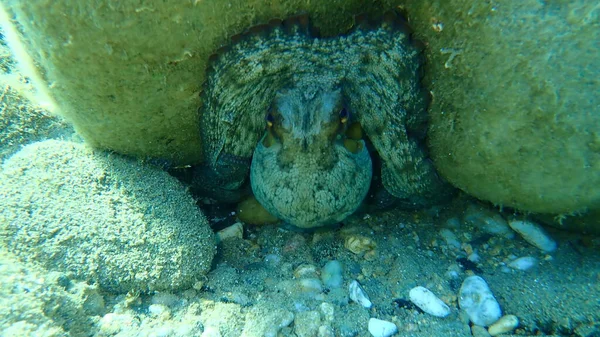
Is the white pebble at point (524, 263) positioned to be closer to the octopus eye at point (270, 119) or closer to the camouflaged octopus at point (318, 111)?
the camouflaged octopus at point (318, 111)

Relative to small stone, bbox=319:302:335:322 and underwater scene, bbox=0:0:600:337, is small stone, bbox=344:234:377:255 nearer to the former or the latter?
underwater scene, bbox=0:0:600:337

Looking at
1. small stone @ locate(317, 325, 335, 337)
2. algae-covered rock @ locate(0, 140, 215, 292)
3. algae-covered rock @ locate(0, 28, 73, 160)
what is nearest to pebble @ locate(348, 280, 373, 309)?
small stone @ locate(317, 325, 335, 337)

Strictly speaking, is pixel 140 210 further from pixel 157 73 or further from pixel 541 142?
pixel 541 142

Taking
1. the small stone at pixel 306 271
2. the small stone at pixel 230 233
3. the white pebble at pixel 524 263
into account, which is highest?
the small stone at pixel 230 233

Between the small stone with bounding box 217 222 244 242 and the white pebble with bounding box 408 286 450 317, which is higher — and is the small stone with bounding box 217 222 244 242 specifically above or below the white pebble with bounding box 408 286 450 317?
above

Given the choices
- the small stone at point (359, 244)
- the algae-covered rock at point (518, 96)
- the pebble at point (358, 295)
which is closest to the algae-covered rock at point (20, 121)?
the small stone at point (359, 244)

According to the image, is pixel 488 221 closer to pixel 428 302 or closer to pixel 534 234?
pixel 534 234

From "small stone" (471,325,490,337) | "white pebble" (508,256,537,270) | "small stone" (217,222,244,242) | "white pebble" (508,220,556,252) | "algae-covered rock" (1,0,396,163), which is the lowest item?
"small stone" (471,325,490,337)
